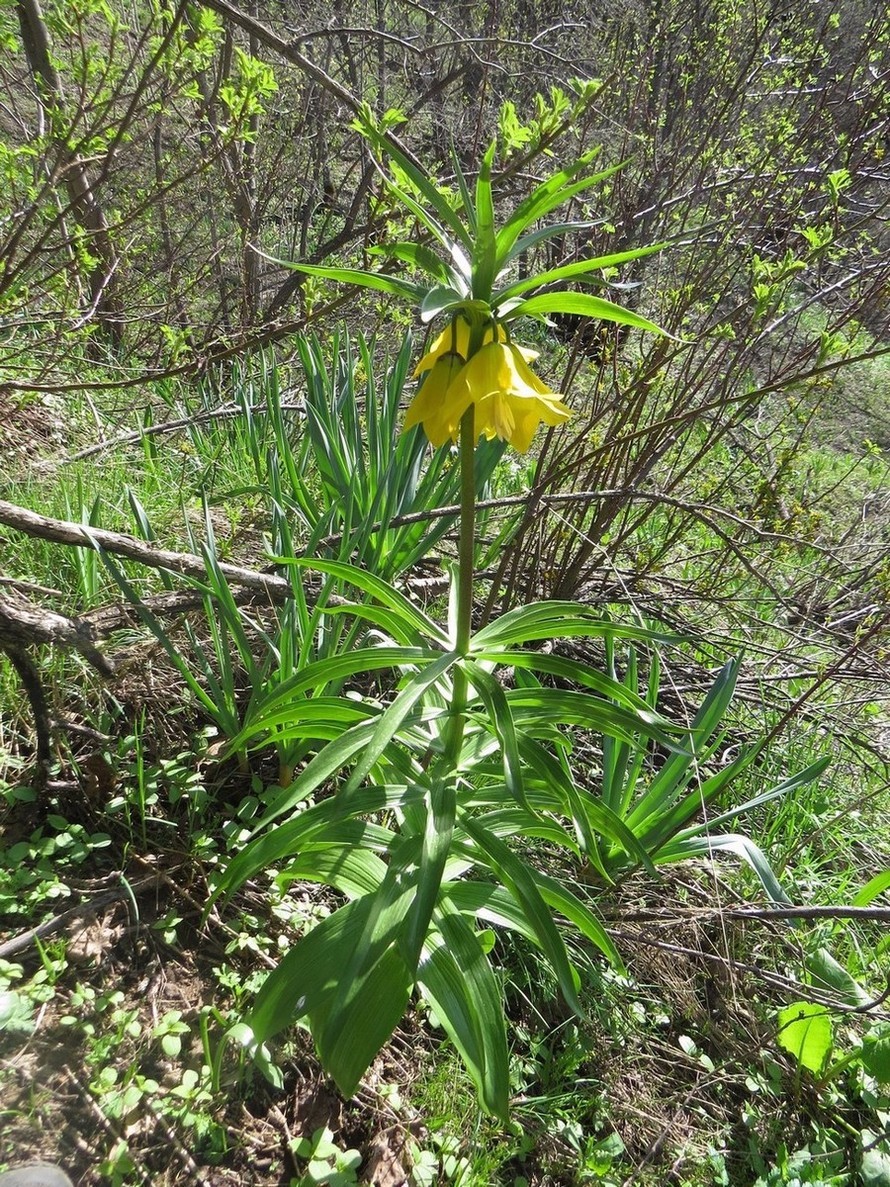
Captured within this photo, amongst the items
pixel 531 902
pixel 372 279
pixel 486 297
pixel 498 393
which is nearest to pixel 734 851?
pixel 531 902

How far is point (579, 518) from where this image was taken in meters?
2.76

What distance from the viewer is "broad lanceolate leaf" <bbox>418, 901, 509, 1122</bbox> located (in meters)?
1.22

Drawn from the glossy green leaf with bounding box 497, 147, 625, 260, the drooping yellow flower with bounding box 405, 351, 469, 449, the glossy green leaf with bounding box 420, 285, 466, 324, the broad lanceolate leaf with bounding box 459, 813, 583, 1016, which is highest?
the glossy green leaf with bounding box 497, 147, 625, 260

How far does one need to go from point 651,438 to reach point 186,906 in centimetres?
190

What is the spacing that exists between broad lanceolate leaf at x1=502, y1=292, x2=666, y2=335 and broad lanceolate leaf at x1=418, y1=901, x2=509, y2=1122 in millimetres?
1050

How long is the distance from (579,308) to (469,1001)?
1.14 metres

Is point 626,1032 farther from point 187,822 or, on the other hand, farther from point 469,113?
point 469,113

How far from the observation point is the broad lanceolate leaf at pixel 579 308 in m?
1.02

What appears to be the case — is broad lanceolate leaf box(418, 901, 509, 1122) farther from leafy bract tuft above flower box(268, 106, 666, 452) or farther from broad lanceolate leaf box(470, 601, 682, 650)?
leafy bract tuft above flower box(268, 106, 666, 452)

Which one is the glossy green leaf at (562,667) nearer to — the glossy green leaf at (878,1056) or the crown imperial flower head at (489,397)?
the crown imperial flower head at (489,397)

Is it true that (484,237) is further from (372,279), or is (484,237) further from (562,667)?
(562,667)

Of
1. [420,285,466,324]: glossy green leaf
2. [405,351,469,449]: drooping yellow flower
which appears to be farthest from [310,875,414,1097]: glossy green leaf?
[420,285,466,324]: glossy green leaf

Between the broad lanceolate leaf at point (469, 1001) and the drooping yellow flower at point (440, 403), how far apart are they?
87 centimetres

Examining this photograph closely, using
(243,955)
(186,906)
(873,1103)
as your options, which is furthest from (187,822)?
(873,1103)
